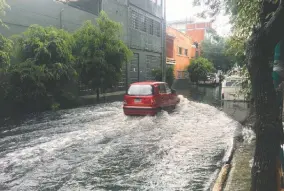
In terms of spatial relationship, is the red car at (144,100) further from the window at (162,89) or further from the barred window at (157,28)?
the barred window at (157,28)

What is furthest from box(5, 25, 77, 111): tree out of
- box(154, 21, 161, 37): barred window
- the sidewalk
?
box(154, 21, 161, 37): barred window

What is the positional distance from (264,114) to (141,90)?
9321 millimetres

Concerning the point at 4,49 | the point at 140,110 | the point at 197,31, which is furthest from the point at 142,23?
the point at 197,31

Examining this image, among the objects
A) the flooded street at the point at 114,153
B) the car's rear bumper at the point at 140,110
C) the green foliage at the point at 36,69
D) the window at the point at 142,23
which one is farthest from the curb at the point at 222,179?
the window at the point at 142,23

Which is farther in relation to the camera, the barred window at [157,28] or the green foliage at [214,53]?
the green foliage at [214,53]

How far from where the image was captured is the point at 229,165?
20.9 ft

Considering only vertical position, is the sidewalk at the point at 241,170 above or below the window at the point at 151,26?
below

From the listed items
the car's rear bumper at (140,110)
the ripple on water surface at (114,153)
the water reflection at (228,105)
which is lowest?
the ripple on water surface at (114,153)

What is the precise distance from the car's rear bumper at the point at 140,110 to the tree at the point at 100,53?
5766mm

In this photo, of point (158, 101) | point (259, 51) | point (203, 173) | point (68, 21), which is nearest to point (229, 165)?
point (203, 173)

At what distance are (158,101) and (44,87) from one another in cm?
568

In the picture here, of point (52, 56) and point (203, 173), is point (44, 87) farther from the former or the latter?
point (203, 173)

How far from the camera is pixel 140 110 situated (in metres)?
12.8

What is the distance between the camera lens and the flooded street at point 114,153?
225 inches
